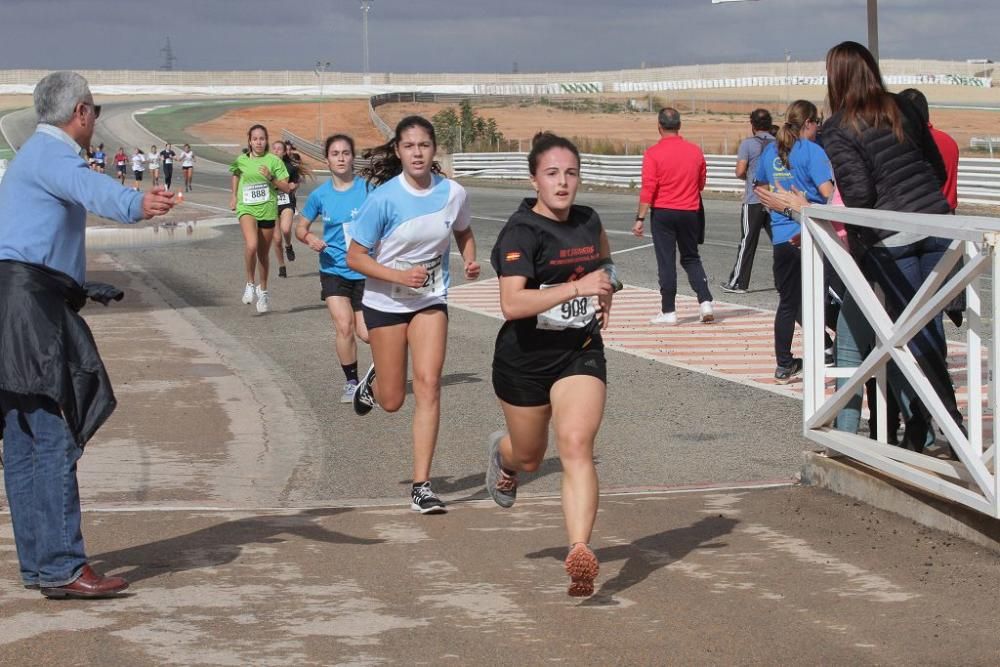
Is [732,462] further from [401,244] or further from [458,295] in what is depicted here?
[458,295]

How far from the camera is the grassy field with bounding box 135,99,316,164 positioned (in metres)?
76.2

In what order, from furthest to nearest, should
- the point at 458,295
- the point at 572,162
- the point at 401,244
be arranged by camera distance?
1. the point at 458,295
2. the point at 401,244
3. the point at 572,162

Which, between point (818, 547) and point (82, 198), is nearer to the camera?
point (82, 198)

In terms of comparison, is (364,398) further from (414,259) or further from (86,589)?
(86,589)

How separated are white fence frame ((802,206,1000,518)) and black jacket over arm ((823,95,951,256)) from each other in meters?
0.30

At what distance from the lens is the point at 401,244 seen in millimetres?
7836

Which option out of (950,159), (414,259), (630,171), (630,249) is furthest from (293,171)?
(630,171)

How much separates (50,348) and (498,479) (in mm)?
2167

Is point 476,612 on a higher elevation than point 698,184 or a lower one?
lower

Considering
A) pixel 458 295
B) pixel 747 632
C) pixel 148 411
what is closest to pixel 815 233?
pixel 747 632

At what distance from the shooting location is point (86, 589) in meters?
5.62

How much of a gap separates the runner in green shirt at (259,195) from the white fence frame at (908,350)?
9.84m

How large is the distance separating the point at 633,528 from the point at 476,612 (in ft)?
5.36

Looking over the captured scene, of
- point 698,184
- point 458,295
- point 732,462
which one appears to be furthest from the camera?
point 458,295
